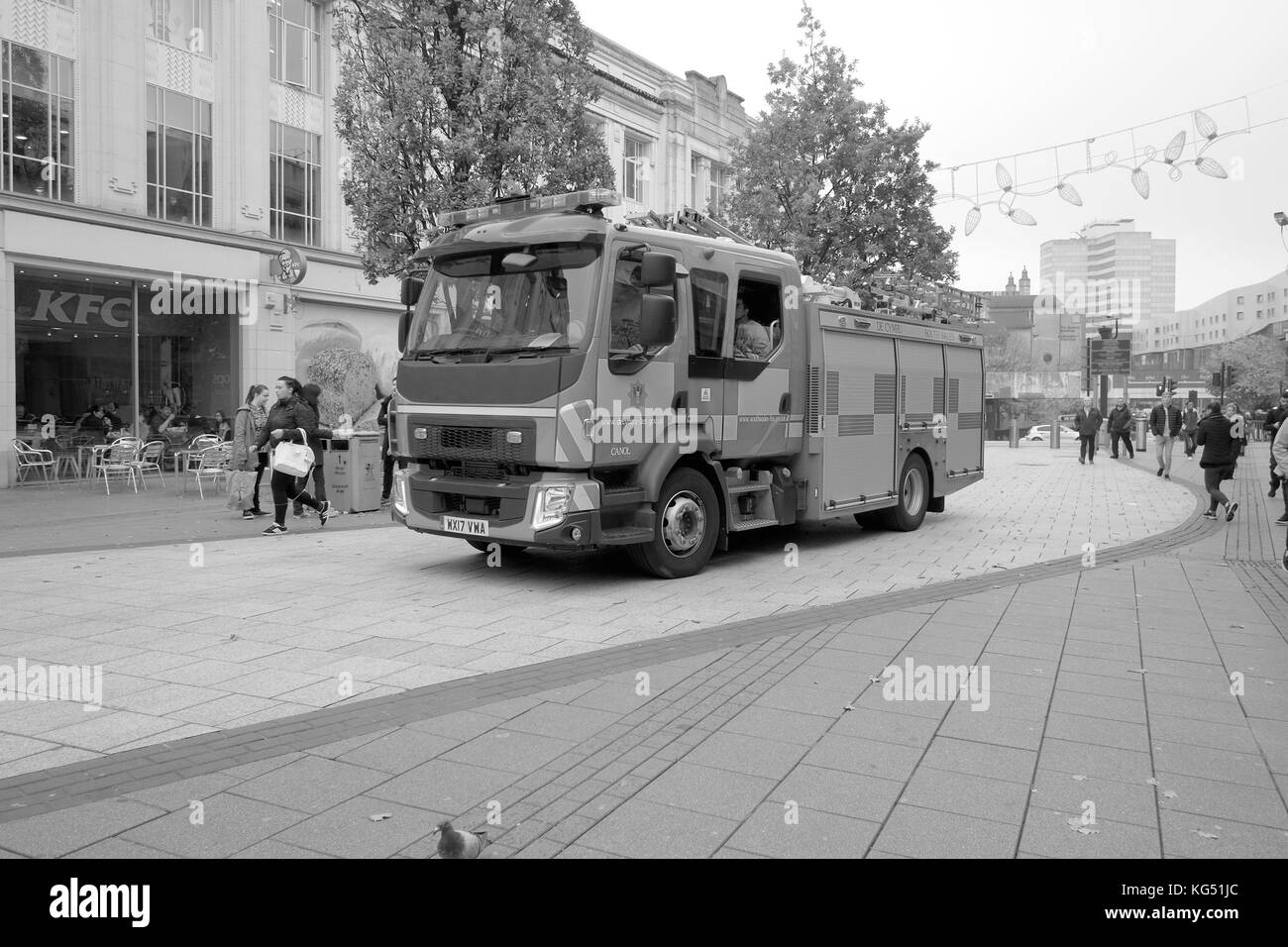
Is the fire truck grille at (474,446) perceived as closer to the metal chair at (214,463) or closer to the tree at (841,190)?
the metal chair at (214,463)

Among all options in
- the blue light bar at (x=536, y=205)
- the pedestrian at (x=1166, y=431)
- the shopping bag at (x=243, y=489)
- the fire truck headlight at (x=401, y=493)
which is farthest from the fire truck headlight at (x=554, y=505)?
the pedestrian at (x=1166, y=431)

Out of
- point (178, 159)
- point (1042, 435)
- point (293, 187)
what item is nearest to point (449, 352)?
point (178, 159)

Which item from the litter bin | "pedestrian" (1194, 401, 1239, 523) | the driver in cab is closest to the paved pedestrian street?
the driver in cab

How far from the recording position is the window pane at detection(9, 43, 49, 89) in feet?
54.9

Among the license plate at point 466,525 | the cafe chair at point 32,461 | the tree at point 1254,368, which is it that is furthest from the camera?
the tree at point 1254,368

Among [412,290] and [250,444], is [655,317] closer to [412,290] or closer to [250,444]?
[412,290]

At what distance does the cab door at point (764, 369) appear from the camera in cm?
930

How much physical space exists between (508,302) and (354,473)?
6.43 metres

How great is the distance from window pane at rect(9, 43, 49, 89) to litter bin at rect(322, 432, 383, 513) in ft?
29.4

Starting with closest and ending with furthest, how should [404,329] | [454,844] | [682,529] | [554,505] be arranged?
[454,844]
[554,505]
[682,529]
[404,329]

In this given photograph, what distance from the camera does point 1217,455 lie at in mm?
14750

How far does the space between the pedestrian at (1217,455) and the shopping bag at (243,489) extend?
13369 mm
